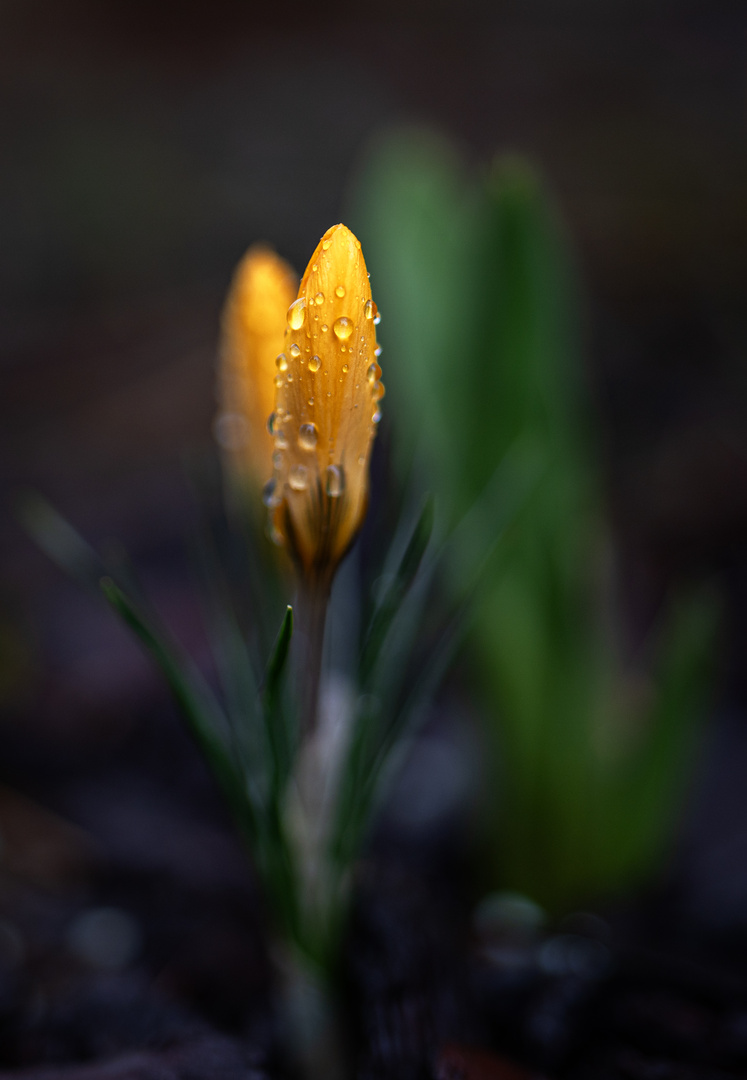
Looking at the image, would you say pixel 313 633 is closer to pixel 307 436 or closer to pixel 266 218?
Answer: pixel 307 436

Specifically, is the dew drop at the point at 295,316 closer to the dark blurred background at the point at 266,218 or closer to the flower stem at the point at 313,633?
the flower stem at the point at 313,633

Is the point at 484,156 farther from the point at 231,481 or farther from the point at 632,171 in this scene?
the point at 231,481

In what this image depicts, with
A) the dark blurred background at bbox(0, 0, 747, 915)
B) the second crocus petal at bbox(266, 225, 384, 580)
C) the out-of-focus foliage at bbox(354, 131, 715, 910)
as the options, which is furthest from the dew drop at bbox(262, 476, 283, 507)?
the dark blurred background at bbox(0, 0, 747, 915)

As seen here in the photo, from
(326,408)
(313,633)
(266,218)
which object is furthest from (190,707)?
(266,218)

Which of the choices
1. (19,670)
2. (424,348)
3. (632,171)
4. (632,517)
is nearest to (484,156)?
(632,171)

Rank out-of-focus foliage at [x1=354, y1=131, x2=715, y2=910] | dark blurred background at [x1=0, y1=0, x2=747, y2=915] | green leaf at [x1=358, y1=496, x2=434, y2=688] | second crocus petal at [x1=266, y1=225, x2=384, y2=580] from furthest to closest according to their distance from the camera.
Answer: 1. dark blurred background at [x1=0, y1=0, x2=747, y2=915]
2. out-of-focus foliage at [x1=354, y1=131, x2=715, y2=910]
3. green leaf at [x1=358, y1=496, x2=434, y2=688]
4. second crocus petal at [x1=266, y1=225, x2=384, y2=580]

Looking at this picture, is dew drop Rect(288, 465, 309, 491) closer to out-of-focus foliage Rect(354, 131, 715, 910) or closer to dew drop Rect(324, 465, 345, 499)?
dew drop Rect(324, 465, 345, 499)
